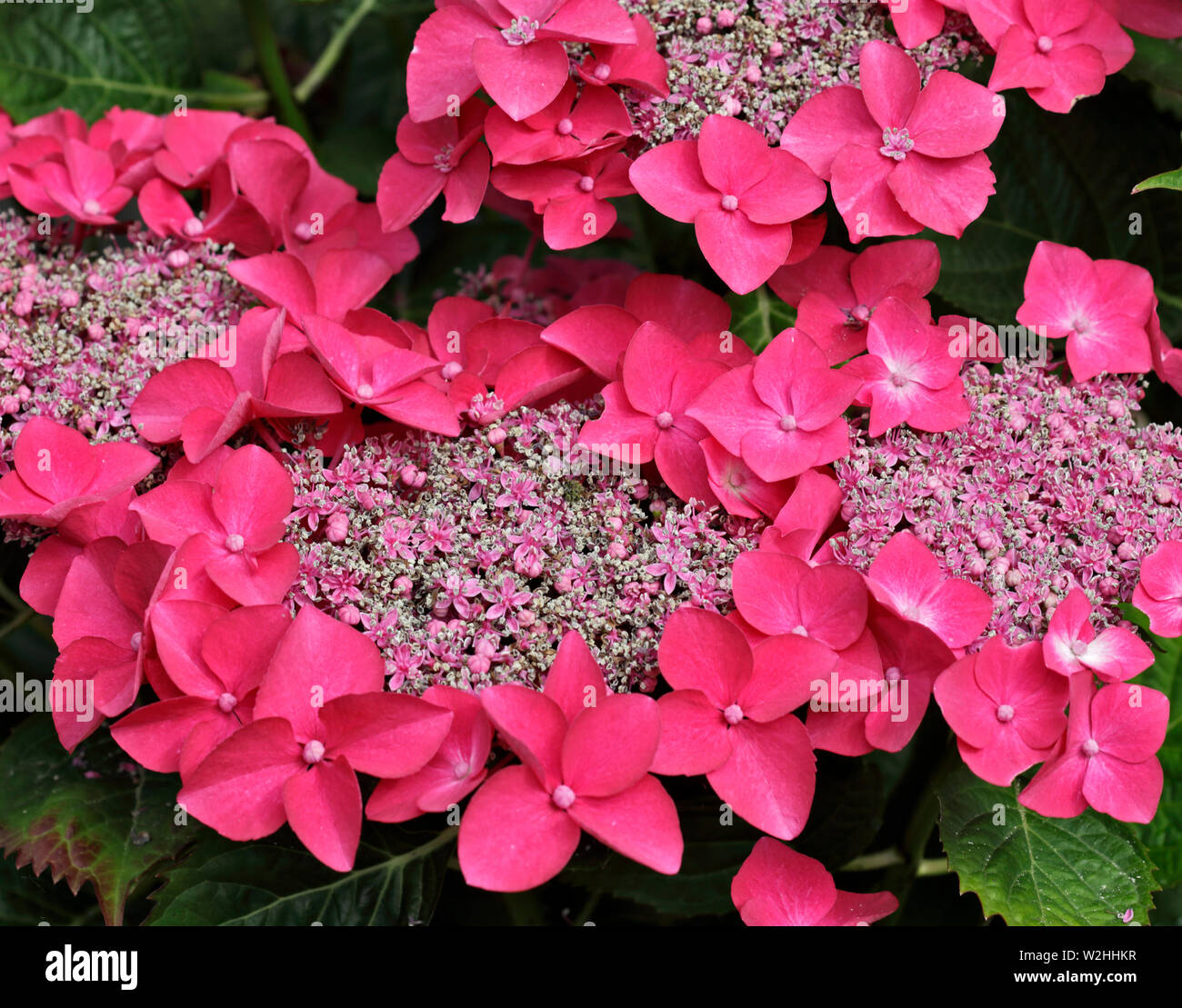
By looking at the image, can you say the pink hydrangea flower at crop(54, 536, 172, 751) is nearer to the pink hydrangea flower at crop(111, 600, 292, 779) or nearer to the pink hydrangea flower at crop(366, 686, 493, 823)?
the pink hydrangea flower at crop(111, 600, 292, 779)

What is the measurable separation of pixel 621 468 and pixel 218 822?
34 centimetres

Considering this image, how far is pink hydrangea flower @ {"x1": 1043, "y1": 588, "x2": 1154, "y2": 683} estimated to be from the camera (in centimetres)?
70

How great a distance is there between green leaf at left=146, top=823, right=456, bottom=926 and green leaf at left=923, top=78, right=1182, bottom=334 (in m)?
0.68

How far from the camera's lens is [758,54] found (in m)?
0.87

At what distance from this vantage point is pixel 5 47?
1.22m

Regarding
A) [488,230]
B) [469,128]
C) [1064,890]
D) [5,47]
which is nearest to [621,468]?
[469,128]

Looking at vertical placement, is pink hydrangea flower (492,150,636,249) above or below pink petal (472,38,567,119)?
below

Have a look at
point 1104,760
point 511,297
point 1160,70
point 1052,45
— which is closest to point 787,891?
point 1104,760

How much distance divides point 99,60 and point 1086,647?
121 centimetres

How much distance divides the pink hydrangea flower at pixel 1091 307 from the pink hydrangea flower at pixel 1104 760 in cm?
27

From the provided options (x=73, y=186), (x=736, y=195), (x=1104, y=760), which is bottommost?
(x=1104, y=760)

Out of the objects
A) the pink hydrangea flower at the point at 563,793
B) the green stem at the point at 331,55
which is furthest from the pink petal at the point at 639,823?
the green stem at the point at 331,55

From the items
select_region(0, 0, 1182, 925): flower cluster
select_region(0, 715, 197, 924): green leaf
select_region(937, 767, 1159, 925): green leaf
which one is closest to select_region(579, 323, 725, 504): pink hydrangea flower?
select_region(0, 0, 1182, 925): flower cluster

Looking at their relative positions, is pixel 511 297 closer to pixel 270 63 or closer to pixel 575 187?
pixel 575 187
